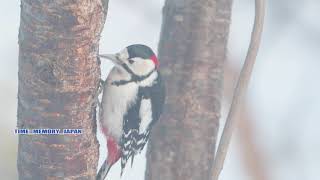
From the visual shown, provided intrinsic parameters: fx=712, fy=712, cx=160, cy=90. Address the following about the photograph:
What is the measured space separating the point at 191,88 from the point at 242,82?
0.76 feet

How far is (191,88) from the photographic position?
2.96m

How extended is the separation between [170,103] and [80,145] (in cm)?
69

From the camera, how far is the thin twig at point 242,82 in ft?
9.32

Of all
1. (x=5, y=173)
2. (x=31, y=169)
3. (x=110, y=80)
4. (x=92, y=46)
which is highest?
(x=92, y=46)

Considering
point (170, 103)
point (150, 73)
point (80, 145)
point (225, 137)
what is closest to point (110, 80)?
point (150, 73)

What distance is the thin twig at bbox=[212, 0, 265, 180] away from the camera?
9.32 ft

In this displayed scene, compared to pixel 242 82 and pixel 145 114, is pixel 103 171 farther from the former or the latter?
pixel 242 82

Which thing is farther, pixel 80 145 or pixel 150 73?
pixel 150 73

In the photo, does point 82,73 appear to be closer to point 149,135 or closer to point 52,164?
point 52,164

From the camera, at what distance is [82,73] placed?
2303mm

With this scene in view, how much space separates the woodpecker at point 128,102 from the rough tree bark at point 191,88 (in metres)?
0.26

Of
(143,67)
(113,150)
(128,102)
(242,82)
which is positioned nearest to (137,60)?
(143,67)

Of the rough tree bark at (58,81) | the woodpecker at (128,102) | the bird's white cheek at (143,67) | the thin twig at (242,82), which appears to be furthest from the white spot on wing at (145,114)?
the rough tree bark at (58,81)

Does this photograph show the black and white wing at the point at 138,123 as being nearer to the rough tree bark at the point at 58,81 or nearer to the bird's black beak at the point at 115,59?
the bird's black beak at the point at 115,59
